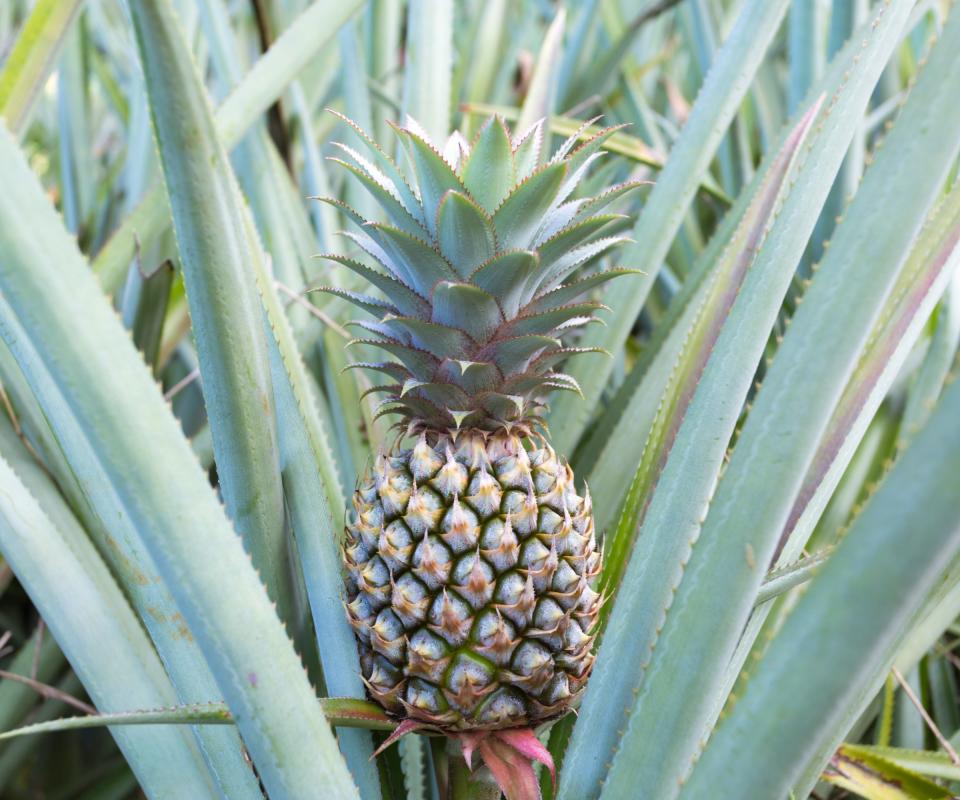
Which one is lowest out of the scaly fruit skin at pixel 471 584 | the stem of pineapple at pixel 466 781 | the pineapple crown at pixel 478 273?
the stem of pineapple at pixel 466 781

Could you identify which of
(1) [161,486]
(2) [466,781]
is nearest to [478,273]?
(1) [161,486]

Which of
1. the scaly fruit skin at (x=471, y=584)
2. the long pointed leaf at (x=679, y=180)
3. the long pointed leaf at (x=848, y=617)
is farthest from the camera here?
the long pointed leaf at (x=679, y=180)

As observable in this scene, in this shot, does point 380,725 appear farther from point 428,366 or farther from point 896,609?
point 896,609

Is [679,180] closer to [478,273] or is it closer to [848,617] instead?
[478,273]

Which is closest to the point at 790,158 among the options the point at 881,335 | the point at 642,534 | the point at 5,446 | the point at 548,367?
the point at 881,335

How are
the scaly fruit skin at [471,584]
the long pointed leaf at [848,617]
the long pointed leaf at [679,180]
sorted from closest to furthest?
the long pointed leaf at [848,617]
the scaly fruit skin at [471,584]
the long pointed leaf at [679,180]

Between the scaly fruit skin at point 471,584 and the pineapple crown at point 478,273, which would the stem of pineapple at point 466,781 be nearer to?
the scaly fruit skin at point 471,584

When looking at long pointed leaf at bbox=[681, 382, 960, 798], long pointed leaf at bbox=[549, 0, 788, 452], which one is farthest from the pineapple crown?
long pointed leaf at bbox=[681, 382, 960, 798]

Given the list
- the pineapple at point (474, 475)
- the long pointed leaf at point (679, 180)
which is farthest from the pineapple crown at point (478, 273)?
the long pointed leaf at point (679, 180)
